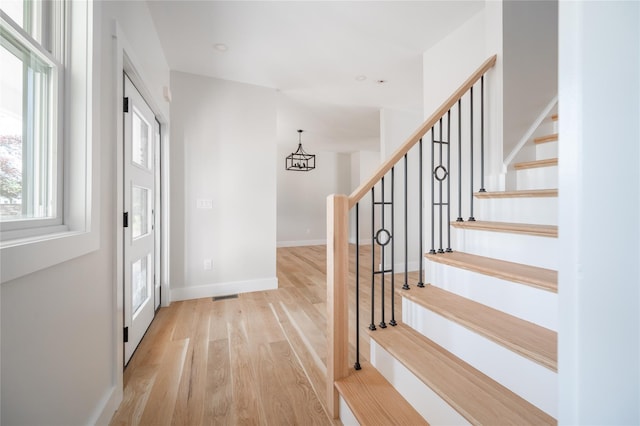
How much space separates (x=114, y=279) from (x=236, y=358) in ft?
3.05

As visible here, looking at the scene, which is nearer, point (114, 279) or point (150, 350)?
point (114, 279)

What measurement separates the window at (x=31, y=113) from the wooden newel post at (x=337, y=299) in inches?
44.7

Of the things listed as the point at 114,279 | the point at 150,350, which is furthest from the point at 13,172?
the point at 150,350

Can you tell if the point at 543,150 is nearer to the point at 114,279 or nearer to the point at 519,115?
the point at 519,115

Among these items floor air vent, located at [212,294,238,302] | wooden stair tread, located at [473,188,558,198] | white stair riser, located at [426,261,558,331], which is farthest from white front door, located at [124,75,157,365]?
wooden stair tread, located at [473,188,558,198]

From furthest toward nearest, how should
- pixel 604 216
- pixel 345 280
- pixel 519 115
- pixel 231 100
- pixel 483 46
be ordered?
pixel 231 100 < pixel 483 46 < pixel 519 115 < pixel 345 280 < pixel 604 216

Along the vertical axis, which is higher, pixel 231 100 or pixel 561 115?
pixel 231 100

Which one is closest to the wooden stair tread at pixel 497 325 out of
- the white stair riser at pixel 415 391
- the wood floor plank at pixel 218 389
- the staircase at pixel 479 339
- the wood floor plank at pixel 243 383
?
the staircase at pixel 479 339

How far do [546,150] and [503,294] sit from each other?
1.36 m

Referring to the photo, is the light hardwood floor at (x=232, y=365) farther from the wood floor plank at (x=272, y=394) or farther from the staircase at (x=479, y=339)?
the staircase at (x=479, y=339)

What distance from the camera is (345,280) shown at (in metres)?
1.37

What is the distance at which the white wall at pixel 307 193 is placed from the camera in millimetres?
7137

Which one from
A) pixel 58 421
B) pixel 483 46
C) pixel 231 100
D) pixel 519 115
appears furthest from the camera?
pixel 231 100

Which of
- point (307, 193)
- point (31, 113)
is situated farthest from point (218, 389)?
point (307, 193)
